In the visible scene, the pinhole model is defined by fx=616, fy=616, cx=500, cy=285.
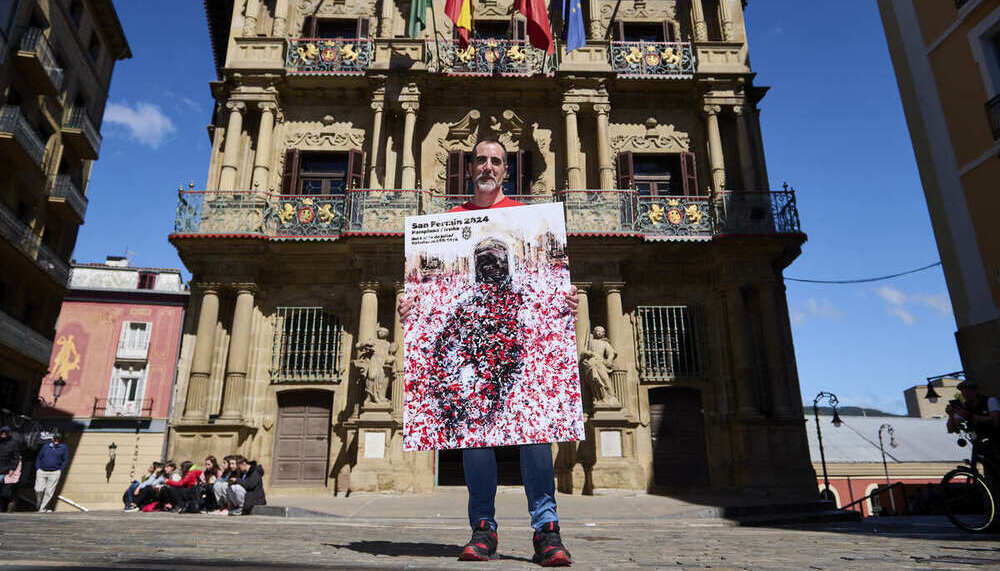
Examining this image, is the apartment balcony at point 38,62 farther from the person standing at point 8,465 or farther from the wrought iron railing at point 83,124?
the person standing at point 8,465

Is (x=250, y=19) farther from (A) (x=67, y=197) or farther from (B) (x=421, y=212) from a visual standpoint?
(A) (x=67, y=197)

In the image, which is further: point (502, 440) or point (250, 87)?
point (250, 87)

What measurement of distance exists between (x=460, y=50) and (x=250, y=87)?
5.90 m

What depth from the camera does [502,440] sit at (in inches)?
155

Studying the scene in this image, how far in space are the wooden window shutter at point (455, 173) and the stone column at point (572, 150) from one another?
116 inches

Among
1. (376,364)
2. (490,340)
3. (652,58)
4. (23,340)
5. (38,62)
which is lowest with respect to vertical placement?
(490,340)

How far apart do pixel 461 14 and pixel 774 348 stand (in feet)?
38.8

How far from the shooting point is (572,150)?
54.3 ft

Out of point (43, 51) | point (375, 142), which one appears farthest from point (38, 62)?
point (375, 142)

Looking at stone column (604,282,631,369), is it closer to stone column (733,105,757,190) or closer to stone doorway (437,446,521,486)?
stone doorway (437,446,521,486)

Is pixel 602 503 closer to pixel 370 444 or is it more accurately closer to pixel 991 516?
pixel 370 444

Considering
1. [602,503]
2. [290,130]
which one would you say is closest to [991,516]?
[602,503]

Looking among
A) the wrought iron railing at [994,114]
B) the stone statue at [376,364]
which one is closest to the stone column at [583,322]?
the stone statue at [376,364]

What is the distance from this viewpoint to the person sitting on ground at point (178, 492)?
11680 mm
